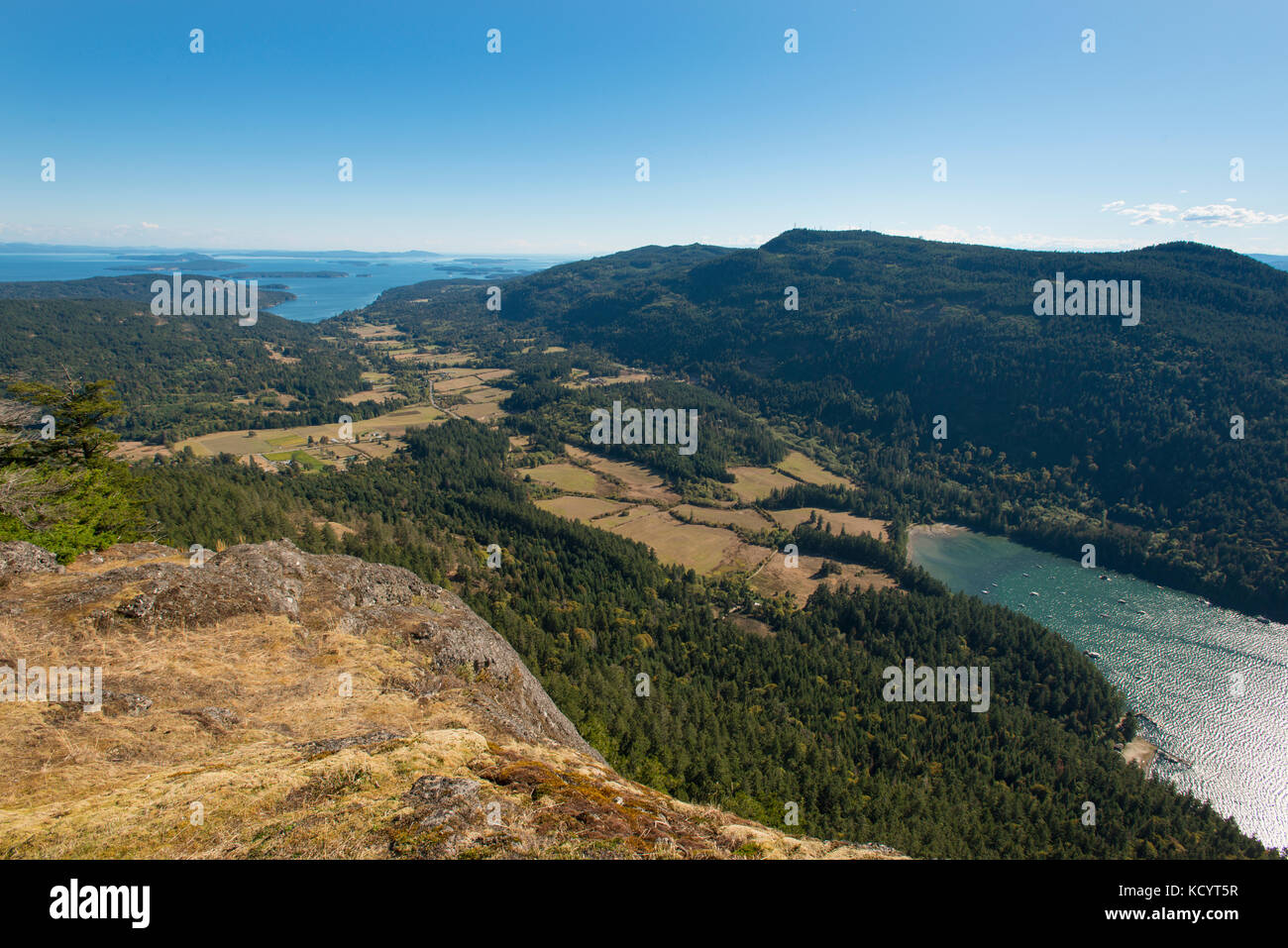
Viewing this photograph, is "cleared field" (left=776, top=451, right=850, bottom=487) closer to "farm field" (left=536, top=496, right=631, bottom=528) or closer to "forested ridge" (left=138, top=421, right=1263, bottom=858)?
"farm field" (left=536, top=496, right=631, bottom=528)

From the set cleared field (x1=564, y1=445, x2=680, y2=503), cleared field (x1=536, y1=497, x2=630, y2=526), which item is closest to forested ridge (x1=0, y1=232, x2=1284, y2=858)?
cleared field (x1=564, y1=445, x2=680, y2=503)

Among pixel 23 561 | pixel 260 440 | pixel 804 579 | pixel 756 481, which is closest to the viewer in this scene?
pixel 23 561

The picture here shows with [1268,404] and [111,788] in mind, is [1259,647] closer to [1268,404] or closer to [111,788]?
[1268,404]

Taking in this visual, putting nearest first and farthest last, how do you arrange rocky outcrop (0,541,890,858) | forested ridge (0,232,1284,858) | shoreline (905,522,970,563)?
rocky outcrop (0,541,890,858)
forested ridge (0,232,1284,858)
shoreline (905,522,970,563)

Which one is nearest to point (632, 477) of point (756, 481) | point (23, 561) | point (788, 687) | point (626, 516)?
point (626, 516)

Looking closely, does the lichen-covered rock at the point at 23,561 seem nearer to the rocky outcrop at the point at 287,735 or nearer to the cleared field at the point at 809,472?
the rocky outcrop at the point at 287,735

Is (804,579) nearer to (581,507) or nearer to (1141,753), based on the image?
(1141,753)
